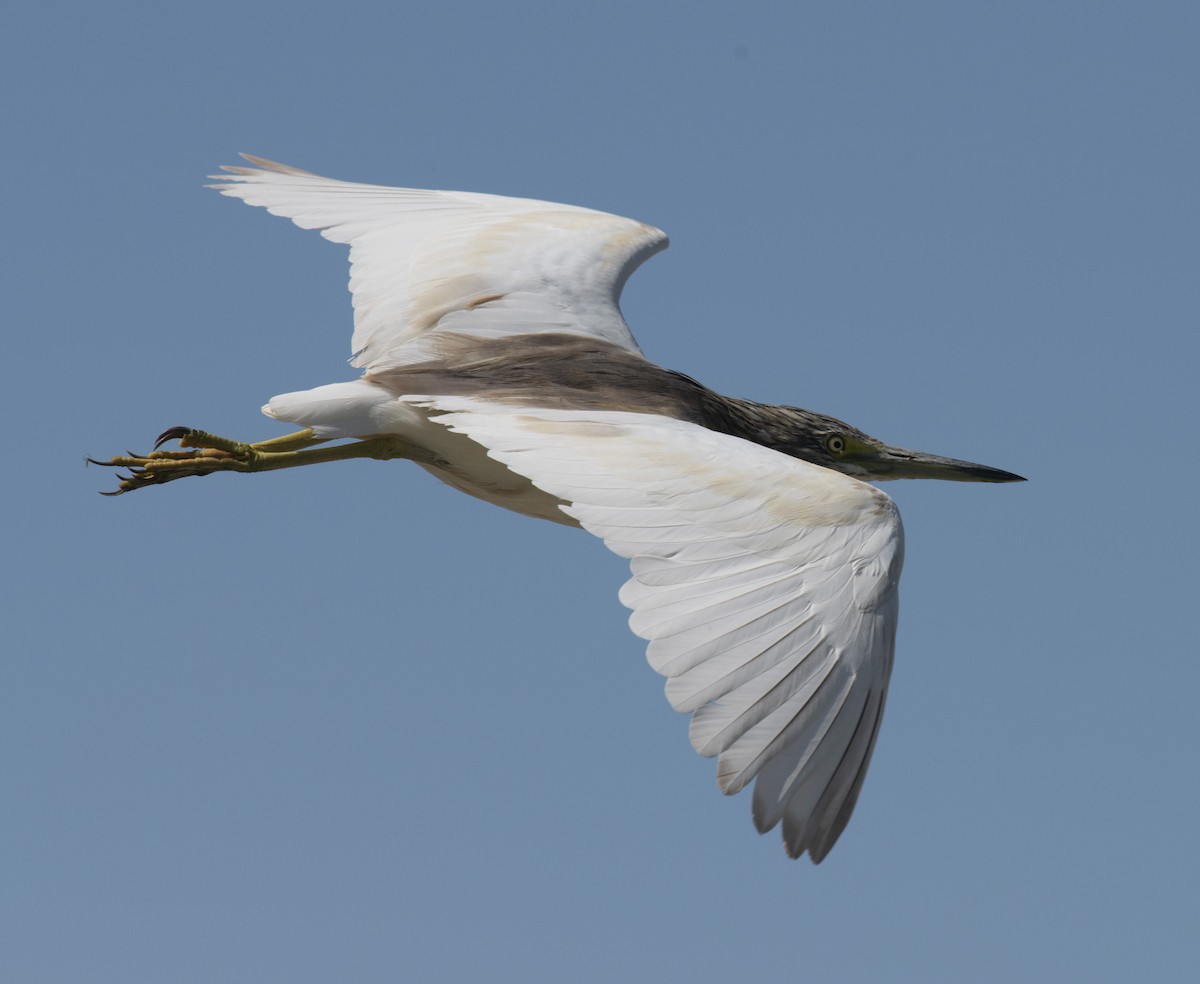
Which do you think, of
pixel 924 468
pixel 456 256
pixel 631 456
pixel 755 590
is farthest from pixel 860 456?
pixel 755 590

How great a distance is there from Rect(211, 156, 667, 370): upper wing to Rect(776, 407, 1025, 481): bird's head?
922 mm

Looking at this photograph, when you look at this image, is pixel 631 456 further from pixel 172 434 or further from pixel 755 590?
pixel 172 434

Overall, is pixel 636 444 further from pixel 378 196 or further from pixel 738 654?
pixel 378 196

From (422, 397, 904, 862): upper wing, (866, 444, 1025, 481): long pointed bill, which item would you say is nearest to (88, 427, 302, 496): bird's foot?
(422, 397, 904, 862): upper wing

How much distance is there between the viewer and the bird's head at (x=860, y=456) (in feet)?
30.4

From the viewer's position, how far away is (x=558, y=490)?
6.89m

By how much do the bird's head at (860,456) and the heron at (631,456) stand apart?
0.01 metres

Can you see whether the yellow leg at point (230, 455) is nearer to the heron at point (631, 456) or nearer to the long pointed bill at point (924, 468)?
the heron at point (631, 456)

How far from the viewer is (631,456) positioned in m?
7.10

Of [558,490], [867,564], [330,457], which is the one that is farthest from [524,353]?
[867,564]

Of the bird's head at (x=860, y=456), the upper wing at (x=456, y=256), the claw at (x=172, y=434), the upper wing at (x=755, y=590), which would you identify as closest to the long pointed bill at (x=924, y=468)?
the bird's head at (x=860, y=456)

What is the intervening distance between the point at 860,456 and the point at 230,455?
3013mm

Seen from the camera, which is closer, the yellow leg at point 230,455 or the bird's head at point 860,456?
the yellow leg at point 230,455

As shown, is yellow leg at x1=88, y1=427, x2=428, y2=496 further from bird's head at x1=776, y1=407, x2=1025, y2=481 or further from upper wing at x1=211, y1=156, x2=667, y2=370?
bird's head at x1=776, y1=407, x2=1025, y2=481
